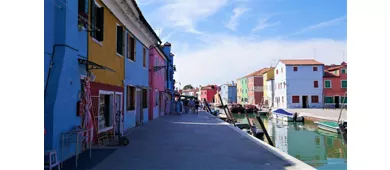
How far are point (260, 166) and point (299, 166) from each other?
0.80 m

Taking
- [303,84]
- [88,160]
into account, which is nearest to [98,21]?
[88,160]

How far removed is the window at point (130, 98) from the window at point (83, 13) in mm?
5938

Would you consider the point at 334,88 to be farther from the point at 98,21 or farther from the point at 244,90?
the point at 98,21

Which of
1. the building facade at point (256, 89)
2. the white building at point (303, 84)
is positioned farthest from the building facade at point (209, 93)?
the white building at point (303, 84)

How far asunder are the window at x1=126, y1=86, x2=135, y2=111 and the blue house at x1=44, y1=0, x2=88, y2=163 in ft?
20.6

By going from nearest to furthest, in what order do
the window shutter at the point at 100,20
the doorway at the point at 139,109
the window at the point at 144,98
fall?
the window shutter at the point at 100,20 < the doorway at the point at 139,109 < the window at the point at 144,98

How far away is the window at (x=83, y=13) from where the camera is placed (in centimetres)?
739

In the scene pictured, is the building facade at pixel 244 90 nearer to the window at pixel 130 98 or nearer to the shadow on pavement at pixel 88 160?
the window at pixel 130 98

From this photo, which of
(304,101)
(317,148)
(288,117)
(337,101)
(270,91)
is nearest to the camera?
(317,148)

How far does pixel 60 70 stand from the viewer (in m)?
6.23

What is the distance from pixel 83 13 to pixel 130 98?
6.99 metres
